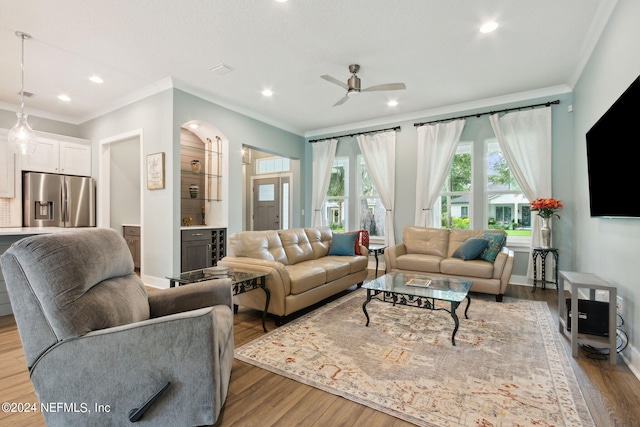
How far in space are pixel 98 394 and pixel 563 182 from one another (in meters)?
5.64

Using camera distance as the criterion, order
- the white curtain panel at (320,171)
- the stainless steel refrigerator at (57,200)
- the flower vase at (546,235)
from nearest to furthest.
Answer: the flower vase at (546,235), the stainless steel refrigerator at (57,200), the white curtain panel at (320,171)

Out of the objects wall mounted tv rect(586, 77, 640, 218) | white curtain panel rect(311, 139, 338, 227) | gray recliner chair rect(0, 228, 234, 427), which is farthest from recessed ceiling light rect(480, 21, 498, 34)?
white curtain panel rect(311, 139, 338, 227)

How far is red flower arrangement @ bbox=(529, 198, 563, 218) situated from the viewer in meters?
4.15

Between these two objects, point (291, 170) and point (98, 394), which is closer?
point (98, 394)

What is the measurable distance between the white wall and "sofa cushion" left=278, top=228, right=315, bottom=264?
312 centimetres

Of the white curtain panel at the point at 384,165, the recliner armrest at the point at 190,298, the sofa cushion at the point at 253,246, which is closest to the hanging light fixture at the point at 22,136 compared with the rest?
the sofa cushion at the point at 253,246

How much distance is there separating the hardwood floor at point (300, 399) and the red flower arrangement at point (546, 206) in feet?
7.70

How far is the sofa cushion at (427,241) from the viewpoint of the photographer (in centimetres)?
473

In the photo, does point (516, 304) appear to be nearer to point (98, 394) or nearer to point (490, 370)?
point (490, 370)

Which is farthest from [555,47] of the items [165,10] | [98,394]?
[98,394]

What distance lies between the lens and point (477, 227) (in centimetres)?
508

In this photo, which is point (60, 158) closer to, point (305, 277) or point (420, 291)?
point (305, 277)

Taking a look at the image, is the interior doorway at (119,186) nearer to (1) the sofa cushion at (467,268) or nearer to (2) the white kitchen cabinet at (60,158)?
(2) the white kitchen cabinet at (60,158)

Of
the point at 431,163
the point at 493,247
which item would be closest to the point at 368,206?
the point at 431,163
